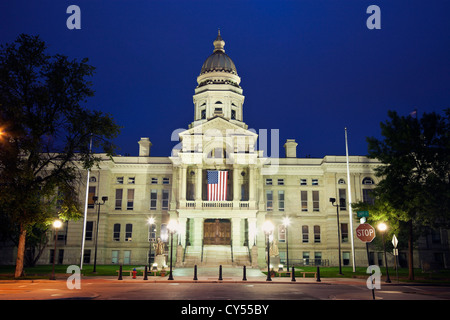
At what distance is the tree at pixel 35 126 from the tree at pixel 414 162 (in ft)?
76.4

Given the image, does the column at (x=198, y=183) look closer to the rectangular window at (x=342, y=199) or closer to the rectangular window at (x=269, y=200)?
the rectangular window at (x=269, y=200)

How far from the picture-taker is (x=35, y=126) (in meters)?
29.7

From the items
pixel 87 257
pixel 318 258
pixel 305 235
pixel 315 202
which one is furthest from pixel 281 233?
pixel 87 257

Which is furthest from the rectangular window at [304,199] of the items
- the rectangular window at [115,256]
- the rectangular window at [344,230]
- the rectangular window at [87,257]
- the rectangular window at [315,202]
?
the rectangular window at [87,257]

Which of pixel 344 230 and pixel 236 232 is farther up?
pixel 344 230

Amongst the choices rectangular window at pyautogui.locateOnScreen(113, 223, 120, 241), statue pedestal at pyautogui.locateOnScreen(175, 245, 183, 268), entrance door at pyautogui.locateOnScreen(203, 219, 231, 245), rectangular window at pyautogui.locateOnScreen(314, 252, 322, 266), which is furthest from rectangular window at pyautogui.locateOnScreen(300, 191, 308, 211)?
rectangular window at pyautogui.locateOnScreen(113, 223, 120, 241)

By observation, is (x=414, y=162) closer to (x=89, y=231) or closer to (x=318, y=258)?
(x=318, y=258)

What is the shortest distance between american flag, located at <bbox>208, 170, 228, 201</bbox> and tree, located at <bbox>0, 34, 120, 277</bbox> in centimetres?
1901

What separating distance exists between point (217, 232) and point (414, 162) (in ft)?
91.8

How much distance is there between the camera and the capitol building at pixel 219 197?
52.3 meters

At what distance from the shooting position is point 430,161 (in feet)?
111

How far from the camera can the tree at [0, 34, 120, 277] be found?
28823 millimetres

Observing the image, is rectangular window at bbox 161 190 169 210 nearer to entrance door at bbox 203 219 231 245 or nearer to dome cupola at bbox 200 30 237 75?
entrance door at bbox 203 219 231 245
